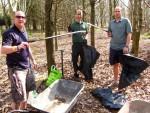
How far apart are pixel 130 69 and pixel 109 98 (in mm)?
864

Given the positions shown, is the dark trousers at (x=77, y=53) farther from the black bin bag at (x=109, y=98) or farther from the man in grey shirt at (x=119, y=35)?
the black bin bag at (x=109, y=98)

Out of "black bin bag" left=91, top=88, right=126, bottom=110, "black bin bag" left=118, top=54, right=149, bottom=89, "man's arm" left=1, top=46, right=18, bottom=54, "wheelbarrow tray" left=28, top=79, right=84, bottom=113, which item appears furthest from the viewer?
"black bin bag" left=118, top=54, right=149, bottom=89

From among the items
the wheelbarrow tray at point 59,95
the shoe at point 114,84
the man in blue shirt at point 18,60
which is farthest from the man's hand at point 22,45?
the shoe at point 114,84

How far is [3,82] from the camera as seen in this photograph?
32.2ft

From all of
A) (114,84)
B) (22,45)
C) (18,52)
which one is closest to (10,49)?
(22,45)

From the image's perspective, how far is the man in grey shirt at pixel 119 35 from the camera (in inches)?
310

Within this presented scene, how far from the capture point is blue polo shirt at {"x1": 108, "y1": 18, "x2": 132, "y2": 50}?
7.90m

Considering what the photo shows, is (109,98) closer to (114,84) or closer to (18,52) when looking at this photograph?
(114,84)

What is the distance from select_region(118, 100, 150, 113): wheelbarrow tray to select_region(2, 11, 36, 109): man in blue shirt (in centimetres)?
196

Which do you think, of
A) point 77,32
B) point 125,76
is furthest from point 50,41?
point 125,76

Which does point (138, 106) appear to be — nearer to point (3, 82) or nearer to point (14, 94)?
point (14, 94)

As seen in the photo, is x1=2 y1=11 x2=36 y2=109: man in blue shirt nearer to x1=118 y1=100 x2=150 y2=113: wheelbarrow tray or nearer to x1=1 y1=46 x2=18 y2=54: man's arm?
x1=1 y1=46 x2=18 y2=54: man's arm

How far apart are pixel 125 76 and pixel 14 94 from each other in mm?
2846

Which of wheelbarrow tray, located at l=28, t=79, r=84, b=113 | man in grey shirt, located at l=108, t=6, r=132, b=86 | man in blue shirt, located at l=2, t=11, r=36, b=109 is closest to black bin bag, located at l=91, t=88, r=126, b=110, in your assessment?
wheelbarrow tray, located at l=28, t=79, r=84, b=113
